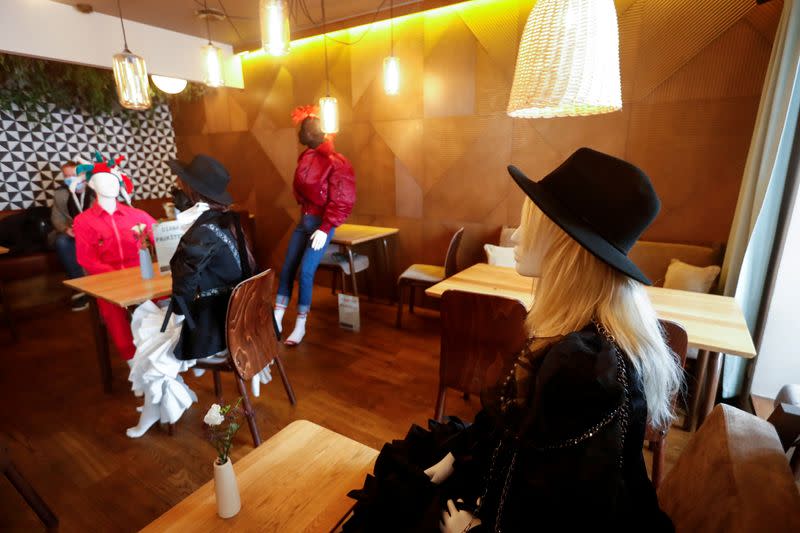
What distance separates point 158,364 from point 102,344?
905 mm

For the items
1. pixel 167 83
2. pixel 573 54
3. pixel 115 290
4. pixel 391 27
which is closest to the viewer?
pixel 573 54

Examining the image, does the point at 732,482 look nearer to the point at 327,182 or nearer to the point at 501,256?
the point at 501,256

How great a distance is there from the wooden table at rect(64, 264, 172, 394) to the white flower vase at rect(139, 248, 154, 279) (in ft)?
0.10

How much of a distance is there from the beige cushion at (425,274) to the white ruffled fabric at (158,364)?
1934mm

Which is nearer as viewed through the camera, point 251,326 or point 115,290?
point 251,326

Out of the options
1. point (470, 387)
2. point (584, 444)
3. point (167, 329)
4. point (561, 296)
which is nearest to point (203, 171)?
point (167, 329)

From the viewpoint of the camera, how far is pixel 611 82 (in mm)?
1509

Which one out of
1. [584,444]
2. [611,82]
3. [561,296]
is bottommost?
[584,444]

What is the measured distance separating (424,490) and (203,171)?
1.88 m

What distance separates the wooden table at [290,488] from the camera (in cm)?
110

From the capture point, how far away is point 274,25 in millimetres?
1903

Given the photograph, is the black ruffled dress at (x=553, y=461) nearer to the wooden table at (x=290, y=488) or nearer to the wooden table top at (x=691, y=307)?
the wooden table at (x=290, y=488)

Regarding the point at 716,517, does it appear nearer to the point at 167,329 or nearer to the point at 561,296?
the point at 561,296

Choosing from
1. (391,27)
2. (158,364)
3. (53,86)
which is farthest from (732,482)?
(53,86)
